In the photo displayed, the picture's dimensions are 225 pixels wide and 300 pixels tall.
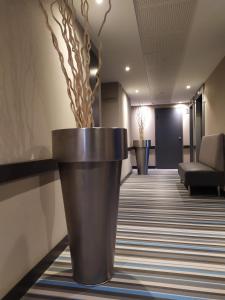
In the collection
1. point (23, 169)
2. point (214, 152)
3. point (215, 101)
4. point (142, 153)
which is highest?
point (215, 101)

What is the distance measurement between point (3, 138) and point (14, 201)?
1.29 ft

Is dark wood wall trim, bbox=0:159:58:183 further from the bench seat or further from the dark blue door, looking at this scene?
the dark blue door

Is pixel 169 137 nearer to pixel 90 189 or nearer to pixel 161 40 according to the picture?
pixel 161 40

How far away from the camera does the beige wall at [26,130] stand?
4.42 feet

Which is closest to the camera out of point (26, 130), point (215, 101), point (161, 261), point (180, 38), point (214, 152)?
point (26, 130)

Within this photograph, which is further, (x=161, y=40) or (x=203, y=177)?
(x=203, y=177)

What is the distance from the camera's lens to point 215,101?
464 centimetres

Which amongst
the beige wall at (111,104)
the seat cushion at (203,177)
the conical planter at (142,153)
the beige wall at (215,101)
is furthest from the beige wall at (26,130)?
the conical planter at (142,153)

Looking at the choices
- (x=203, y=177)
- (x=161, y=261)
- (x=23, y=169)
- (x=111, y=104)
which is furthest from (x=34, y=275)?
(x=111, y=104)

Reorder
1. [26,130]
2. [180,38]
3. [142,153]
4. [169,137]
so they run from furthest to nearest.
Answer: [169,137] → [142,153] → [180,38] → [26,130]

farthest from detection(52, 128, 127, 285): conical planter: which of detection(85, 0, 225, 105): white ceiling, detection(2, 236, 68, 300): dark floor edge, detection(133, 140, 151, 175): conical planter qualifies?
detection(133, 140, 151, 175): conical planter

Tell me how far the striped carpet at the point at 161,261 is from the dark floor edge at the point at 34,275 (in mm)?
36

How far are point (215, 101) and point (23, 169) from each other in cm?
428

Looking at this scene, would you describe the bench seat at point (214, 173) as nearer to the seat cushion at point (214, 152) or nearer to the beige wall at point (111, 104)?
the seat cushion at point (214, 152)
